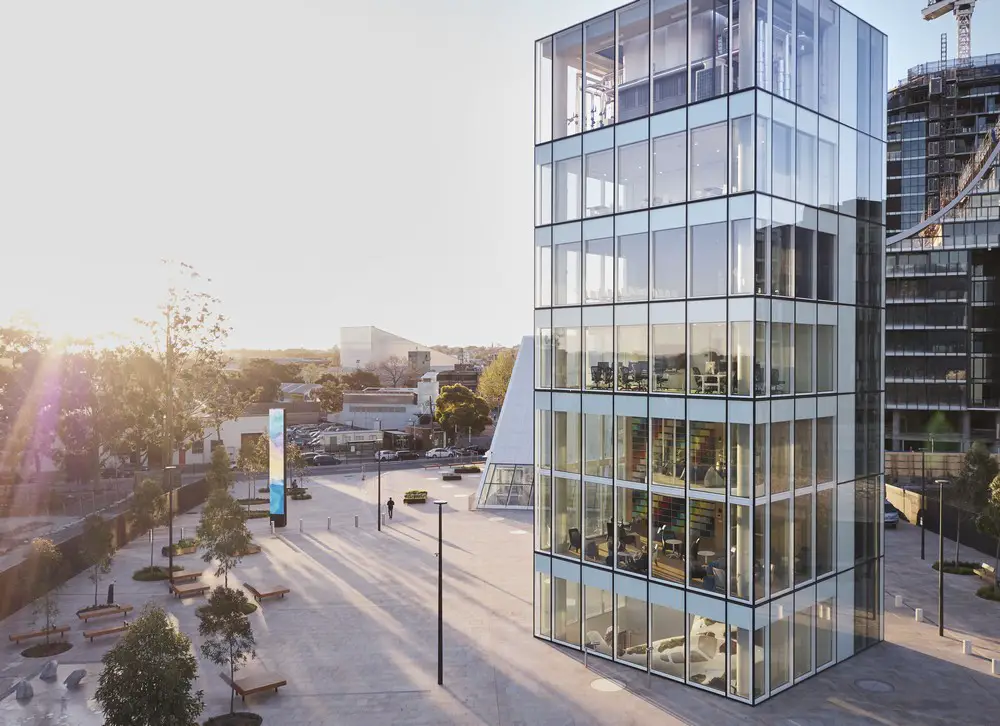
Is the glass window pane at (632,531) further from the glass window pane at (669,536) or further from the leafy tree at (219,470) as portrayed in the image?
the leafy tree at (219,470)

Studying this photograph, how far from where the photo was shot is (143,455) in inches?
2889

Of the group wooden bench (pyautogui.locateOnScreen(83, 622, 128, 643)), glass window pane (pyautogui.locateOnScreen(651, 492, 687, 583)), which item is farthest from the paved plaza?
glass window pane (pyautogui.locateOnScreen(651, 492, 687, 583))

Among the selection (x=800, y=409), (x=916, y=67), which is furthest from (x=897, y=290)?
(x=800, y=409)

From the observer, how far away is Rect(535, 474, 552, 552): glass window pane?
83.0 ft

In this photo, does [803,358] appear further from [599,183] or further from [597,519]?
[599,183]

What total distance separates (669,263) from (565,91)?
23.5 ft

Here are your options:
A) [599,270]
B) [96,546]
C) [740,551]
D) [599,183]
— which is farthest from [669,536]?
[96,546]

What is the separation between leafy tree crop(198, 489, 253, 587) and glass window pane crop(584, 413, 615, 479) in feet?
48.0

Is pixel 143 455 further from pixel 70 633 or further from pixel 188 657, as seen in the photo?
pixel 188 657

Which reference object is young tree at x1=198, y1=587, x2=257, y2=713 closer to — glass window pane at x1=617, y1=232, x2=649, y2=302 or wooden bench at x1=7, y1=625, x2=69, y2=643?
wooden bench at x1=7, y1=625, x2=69, y2=643

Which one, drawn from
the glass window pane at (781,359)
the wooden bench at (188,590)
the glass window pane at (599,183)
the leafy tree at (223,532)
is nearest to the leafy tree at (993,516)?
the glass window pane at (781,359)

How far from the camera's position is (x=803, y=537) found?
22172 mm

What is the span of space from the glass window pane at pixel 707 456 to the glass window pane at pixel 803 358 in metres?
2.81

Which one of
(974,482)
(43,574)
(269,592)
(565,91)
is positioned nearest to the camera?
(565,91)
